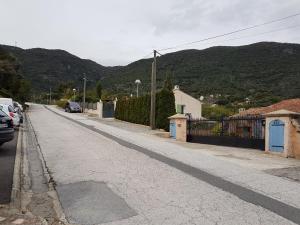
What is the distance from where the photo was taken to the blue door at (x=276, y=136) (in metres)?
15.6

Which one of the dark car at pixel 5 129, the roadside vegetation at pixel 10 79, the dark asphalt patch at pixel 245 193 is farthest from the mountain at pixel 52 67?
the dark asphalt patch at pixel 245 193

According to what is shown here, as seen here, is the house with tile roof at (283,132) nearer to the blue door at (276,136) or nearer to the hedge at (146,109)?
the blue door at (276,136)

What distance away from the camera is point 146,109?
3575 centimetres

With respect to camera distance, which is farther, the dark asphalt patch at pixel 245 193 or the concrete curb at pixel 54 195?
the dark asphalt patch at pixel 245 193

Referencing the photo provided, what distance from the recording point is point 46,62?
14238 cm

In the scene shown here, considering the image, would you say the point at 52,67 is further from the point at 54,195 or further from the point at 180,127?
the point at 54,195

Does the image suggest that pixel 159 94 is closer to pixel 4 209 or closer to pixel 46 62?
pixel 4 209

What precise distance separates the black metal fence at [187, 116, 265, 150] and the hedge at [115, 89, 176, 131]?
9910 millimetres

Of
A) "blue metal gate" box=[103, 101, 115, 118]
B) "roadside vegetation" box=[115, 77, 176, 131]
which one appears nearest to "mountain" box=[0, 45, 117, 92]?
"blue metal gate" box=[103, 101, 115, 118]

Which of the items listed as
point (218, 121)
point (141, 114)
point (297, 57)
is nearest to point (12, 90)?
point (141, 114)

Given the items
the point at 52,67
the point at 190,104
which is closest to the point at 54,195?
the point at 190,104

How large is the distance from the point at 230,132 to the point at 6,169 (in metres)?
11.2

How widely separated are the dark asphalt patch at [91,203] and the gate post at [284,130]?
332 inches

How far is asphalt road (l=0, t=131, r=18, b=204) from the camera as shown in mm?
8089
